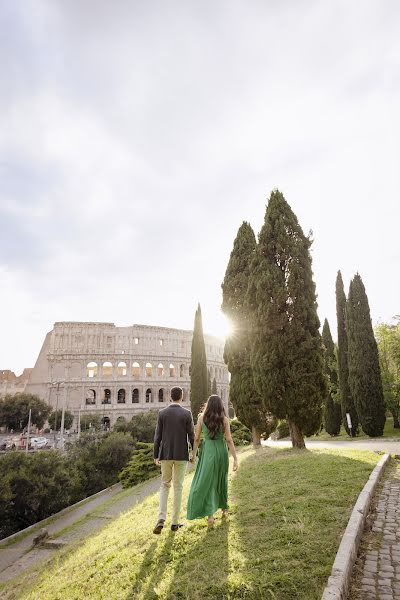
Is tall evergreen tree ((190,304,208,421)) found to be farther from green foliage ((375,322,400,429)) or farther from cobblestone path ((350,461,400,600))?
cobblestone path ((350,461,400,600))

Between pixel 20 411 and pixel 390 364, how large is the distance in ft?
146

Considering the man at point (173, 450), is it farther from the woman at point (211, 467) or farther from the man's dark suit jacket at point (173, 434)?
the woman at point (211, 467)

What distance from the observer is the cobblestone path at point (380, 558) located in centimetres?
361

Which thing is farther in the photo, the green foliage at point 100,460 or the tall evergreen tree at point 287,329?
the green foliage at point 100,460

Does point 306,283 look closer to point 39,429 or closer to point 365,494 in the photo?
point 365,494

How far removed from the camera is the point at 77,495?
2077cm

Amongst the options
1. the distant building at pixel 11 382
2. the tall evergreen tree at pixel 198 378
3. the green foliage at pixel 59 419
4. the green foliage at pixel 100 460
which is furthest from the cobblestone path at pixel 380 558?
the distant building at pixel 11 382

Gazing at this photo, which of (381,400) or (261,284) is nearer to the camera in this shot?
(261,284)

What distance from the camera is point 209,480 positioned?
17.5 ft

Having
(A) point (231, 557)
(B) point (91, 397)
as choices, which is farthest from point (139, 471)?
(B) point (91, 397)

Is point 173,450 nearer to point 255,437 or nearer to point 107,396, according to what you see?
point 255,437

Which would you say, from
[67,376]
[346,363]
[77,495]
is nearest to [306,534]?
[77,495]

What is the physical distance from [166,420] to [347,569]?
284cm

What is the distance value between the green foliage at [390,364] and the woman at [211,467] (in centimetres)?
2266
